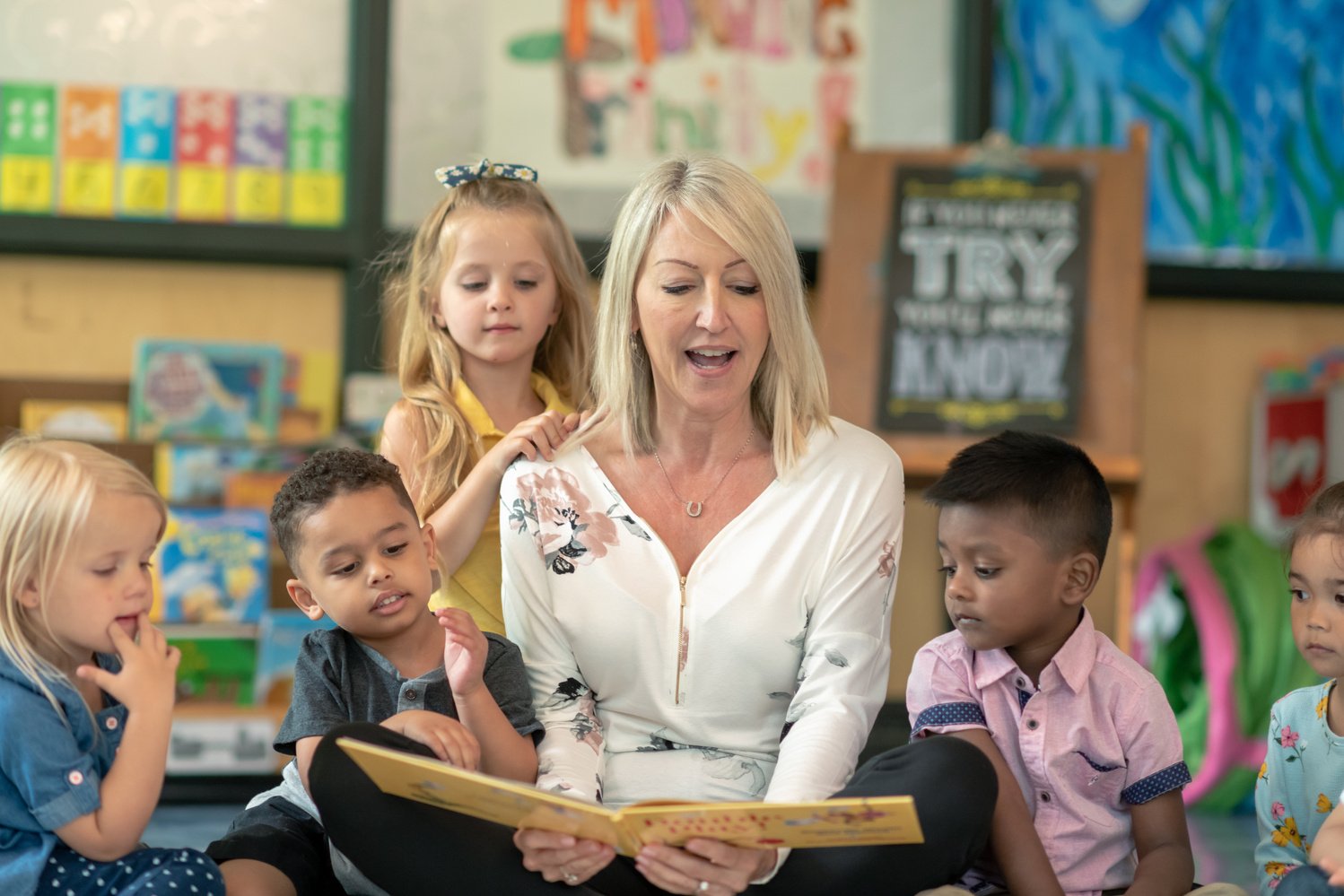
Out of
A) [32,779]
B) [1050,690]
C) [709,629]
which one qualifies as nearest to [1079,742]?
[1050,690]

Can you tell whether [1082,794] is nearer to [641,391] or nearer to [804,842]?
[804,842]

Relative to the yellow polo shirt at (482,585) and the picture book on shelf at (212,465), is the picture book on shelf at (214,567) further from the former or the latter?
the yellow polo shirt at (482,585)

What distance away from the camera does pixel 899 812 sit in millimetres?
1395

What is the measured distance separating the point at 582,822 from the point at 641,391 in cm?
70

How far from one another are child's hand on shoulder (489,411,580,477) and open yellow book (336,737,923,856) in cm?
53

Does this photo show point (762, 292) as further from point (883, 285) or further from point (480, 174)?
point (883, 285)

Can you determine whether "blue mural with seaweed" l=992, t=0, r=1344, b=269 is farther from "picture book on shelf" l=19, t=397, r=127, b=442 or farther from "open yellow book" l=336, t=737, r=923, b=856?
"open yellow book" l=336, t=737, r=923, b=856

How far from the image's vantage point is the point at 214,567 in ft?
11.3

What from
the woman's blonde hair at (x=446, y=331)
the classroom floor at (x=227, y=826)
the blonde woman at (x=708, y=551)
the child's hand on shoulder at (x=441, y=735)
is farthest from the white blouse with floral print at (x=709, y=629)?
the classroom floor at (x=227, y=826)

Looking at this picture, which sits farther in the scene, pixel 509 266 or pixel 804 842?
pixel 509 266

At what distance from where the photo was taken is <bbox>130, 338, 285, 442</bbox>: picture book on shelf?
3557 mm

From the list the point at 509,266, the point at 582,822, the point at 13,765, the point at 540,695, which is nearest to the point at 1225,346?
the point at 509,266

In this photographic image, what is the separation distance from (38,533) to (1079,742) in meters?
1.19

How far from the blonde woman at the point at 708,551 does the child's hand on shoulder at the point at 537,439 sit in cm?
2
